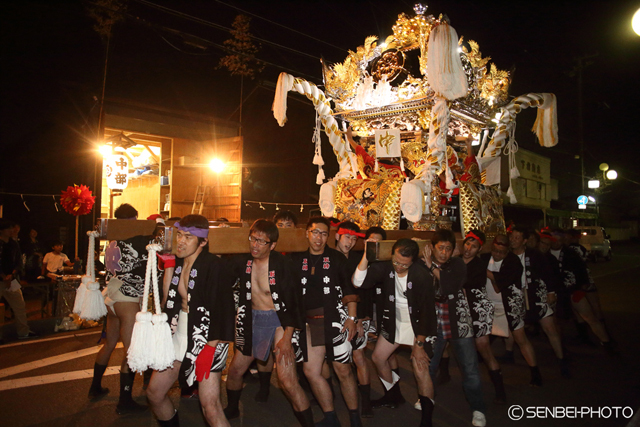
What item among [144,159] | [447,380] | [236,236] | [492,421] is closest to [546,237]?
[447,380]

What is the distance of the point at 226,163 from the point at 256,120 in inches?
99.1

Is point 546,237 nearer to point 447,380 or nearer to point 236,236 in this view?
point 447,380

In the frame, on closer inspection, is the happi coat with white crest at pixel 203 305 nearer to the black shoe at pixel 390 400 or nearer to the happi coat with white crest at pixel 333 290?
the happi coat with white crest at pixel 333 290

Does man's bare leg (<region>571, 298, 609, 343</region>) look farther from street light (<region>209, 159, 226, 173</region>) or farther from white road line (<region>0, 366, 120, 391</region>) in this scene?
street light (<region>209, 159, 226, 173</region>)

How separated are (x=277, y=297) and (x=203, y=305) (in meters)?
0.63

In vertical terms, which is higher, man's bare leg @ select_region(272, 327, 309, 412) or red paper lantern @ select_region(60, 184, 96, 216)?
red paper lantern @ select_region(60, 184, 96, 216)

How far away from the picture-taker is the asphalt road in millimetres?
4082

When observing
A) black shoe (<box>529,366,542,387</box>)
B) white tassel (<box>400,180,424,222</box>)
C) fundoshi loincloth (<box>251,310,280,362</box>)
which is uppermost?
white tassel (<box>400,180,424,222</box>)

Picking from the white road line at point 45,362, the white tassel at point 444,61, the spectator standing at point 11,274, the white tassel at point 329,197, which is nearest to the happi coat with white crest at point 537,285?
the white tassel at point 444,61

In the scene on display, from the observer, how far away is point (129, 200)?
14602 mm

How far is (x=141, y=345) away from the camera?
2855 millimetres

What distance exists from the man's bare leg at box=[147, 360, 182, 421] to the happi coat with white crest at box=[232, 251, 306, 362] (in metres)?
Result: 0.69

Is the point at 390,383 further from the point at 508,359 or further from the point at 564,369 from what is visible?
the point at 508,359

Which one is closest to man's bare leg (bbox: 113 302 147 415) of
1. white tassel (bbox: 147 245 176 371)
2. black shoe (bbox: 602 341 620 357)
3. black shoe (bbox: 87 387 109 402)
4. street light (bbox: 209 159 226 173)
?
black shoe (bbox: 87 387 109 402)
